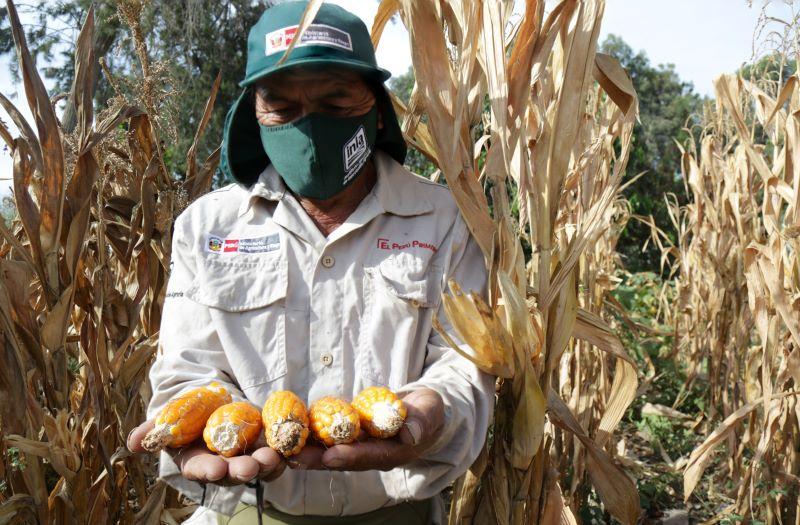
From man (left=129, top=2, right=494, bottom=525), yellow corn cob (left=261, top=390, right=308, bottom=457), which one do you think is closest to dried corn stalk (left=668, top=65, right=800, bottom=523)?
man (left=129, top=2, right=494, bottom=525)

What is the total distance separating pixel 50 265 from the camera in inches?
83.0

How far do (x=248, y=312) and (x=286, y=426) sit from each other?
1.35ft

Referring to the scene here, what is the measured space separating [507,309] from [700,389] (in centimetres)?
411

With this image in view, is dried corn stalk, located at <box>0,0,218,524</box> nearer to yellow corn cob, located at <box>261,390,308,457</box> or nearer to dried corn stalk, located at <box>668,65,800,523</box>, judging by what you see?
yellow corn cob, located at <box>261,390,308,457</box>

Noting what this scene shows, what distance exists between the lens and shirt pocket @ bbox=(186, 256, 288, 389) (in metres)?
1.73

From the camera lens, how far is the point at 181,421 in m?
1.49

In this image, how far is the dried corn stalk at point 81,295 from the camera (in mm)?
2066

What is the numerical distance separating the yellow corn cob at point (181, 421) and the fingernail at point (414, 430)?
426 millimetres

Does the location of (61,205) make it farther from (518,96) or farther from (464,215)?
(518,96)

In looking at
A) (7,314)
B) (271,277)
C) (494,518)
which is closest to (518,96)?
(271,277)

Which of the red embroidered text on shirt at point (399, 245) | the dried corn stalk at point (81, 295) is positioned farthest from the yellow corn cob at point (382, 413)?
the dried corn stalk at point (81, 295)

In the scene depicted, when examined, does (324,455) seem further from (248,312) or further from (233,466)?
(248,312)

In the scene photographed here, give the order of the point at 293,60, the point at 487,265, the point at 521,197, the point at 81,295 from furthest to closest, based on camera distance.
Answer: the point at 81,295, the point at 521,197, the point at 487,265, the point at 293,60

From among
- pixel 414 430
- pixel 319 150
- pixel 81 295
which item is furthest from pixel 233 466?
pixel 81 295
